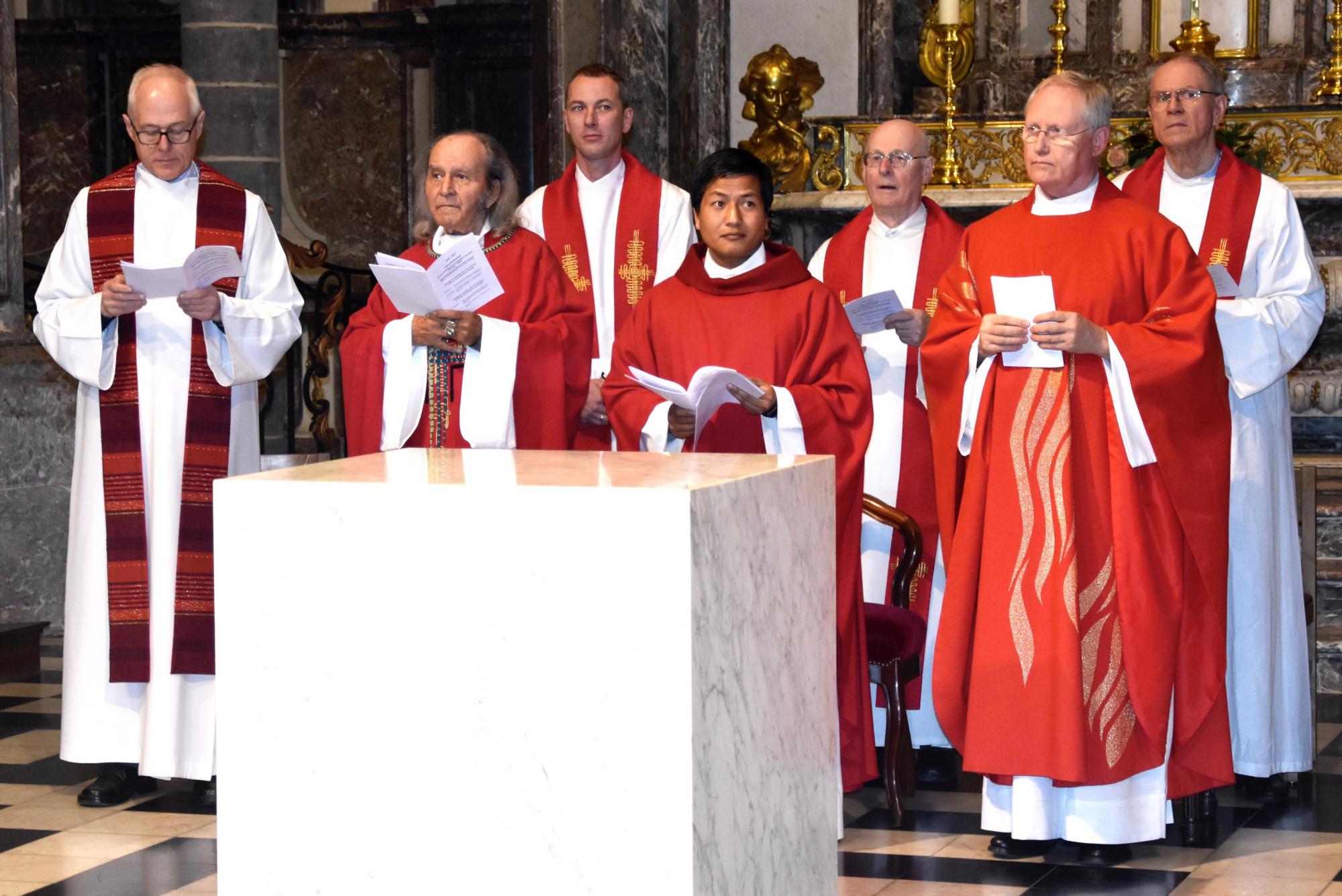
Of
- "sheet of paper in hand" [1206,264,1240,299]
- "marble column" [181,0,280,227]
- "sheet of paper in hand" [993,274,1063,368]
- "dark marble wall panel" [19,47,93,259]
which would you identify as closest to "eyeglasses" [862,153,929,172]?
"sheet of paper in hand" [1206,264,1240,299]

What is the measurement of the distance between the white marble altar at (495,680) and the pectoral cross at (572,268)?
310 cm

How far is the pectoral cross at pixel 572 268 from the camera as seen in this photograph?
19.9 feet

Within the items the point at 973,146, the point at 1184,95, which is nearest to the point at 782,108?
the point at 973,146

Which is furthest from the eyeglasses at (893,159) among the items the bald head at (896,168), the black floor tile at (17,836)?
the black floor tile at (17,836)

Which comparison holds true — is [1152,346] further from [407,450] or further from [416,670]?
[416,670]

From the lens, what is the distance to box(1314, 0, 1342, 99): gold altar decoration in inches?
303

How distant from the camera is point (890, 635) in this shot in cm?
500

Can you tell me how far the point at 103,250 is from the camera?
5242mm

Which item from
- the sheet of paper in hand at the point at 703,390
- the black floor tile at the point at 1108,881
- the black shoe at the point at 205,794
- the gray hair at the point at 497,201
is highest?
the gray hair at the point at 497,201

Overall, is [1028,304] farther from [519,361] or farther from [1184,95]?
[519,361]

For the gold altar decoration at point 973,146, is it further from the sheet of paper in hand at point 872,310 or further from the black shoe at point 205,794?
the black shoe at point 205,794

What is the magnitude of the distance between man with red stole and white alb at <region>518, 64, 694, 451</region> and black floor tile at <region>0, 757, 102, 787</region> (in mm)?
1986

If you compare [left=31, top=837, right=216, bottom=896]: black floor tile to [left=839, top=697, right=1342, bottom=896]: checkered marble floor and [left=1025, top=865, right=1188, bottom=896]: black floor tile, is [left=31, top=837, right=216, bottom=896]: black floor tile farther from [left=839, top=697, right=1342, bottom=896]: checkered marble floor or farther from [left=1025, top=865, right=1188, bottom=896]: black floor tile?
[left=1025, top=865, right=1188, bottom=896]: black floor tile

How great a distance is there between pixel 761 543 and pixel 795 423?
1.63 meters
